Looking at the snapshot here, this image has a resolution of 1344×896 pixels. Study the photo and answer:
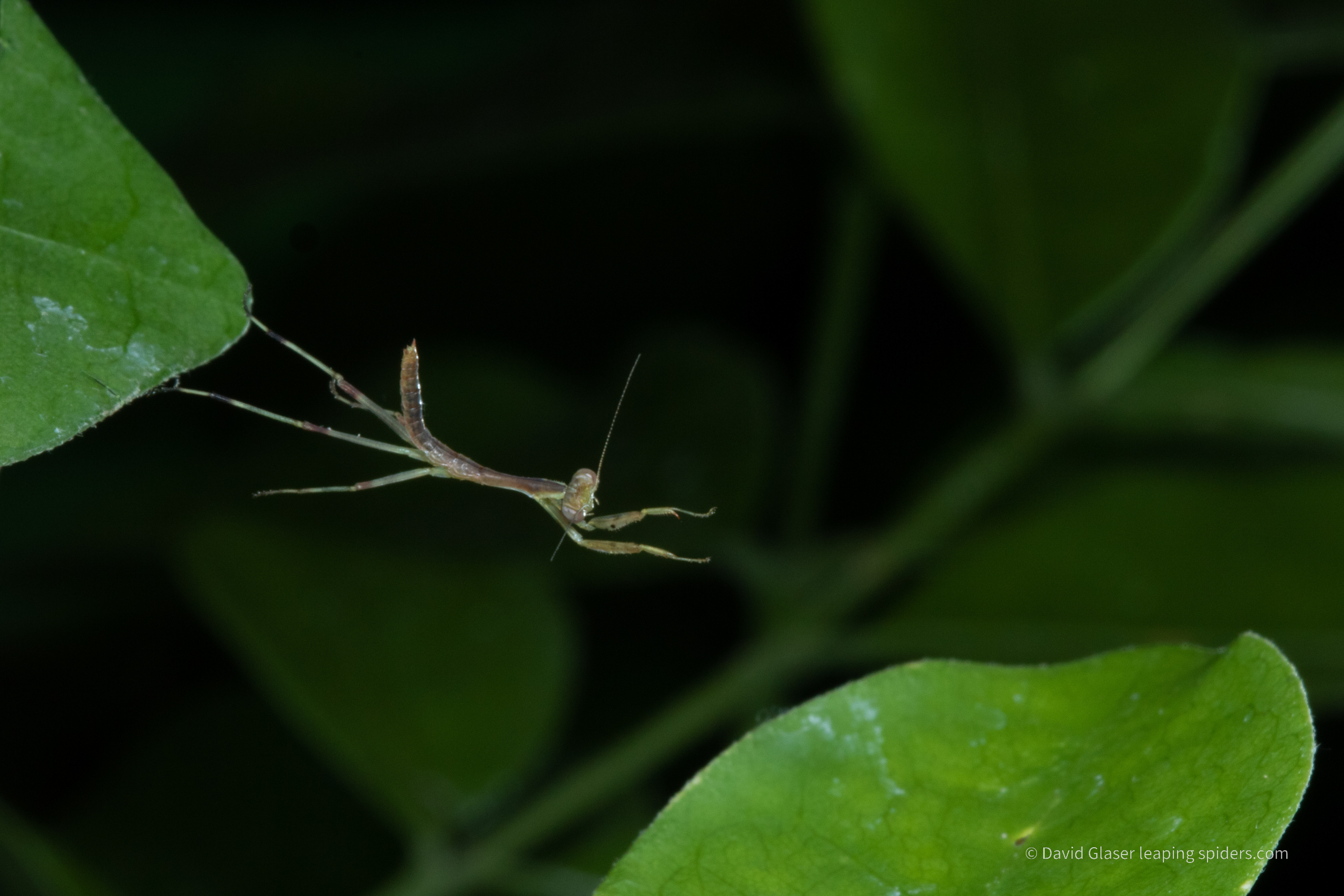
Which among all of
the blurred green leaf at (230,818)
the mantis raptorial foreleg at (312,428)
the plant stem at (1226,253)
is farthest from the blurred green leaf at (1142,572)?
the blurred green leaf at (230,818)

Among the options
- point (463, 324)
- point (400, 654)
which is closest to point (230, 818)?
point (400, 654)

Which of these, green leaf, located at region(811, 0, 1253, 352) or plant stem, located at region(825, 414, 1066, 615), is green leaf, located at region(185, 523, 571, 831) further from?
green leaf, located at region(811, 0, 1253, 352)

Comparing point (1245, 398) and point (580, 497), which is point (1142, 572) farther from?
point (580, 497)

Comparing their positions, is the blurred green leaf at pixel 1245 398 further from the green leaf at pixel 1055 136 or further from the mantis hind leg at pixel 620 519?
the mantis hind leg at pixel 620 519

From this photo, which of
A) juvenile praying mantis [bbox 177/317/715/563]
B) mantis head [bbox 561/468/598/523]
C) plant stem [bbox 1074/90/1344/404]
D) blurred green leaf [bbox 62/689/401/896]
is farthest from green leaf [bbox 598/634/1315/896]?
blurred green leaf [bbox 62/689/401/896]

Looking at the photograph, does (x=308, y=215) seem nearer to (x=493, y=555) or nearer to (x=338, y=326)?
(x=338, y=326)

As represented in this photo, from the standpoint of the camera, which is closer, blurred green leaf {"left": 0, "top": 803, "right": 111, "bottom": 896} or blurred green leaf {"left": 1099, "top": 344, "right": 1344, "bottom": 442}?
blurred green leaf {"left": 0, "top": 803, "right": 111, "bottom": 896}
